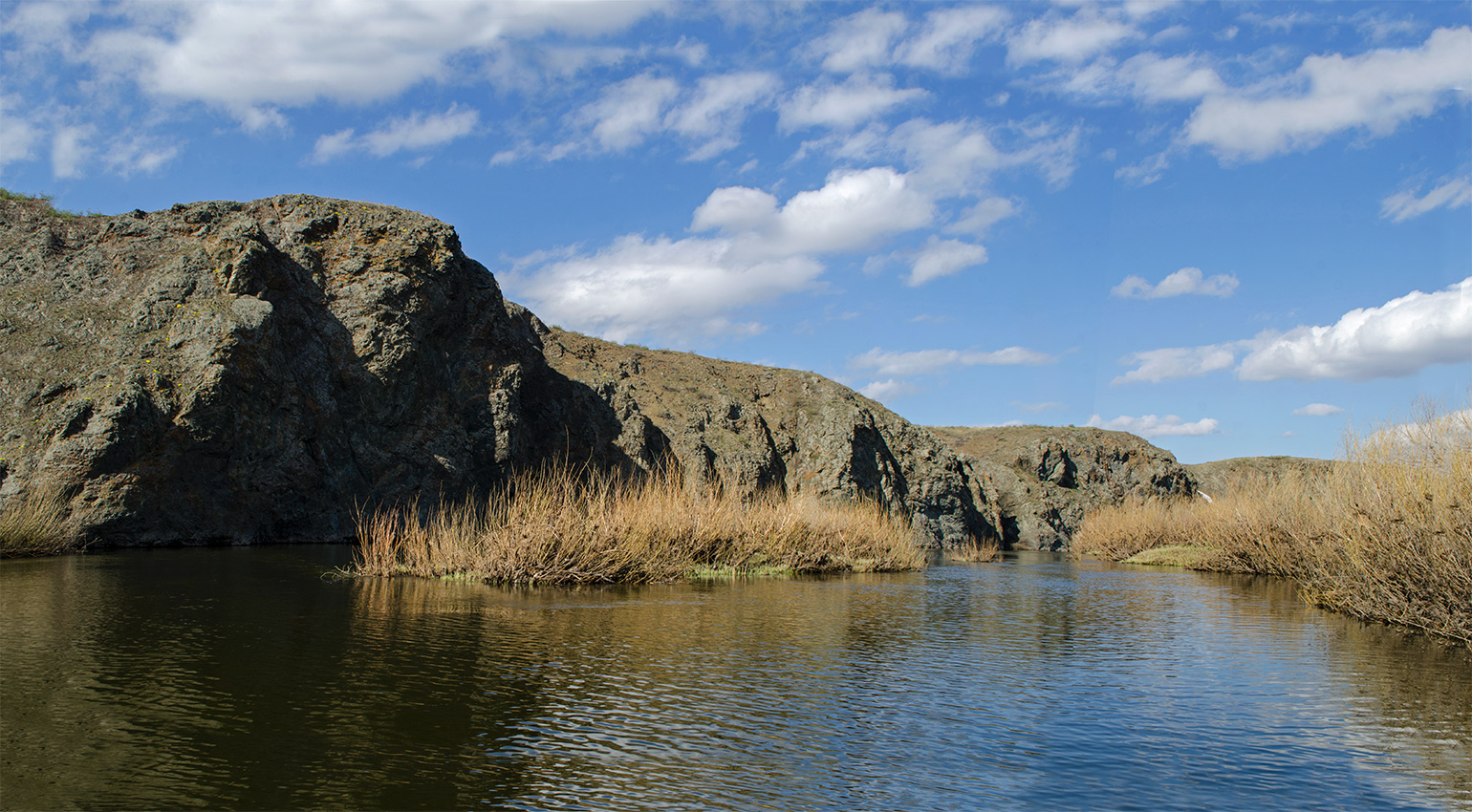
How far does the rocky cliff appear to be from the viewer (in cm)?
2478

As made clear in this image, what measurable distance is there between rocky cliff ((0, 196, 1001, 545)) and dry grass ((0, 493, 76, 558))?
1.44 metres

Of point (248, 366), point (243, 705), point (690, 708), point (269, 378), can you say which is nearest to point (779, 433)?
point (269, 378)

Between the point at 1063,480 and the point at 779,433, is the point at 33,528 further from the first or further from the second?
the point at 1063,480

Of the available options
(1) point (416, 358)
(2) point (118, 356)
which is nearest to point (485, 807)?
(2) point (118, 356)

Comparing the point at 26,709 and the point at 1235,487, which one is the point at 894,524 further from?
the point at 26,709

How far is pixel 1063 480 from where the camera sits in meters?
60.0

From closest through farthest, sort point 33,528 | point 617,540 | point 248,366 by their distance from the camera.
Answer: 1. point 617,540
2. point 33,528
3. point 248,366

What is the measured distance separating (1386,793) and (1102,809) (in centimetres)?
185

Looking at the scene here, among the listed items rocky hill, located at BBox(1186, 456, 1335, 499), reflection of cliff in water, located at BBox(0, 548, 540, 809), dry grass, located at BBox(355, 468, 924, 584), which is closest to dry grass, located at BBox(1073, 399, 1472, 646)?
dry grass, located at BBox(355, 468, 924, 584)

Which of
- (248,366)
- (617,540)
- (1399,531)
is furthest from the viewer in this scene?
(248,366)

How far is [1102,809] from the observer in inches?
201

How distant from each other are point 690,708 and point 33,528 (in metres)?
18.7

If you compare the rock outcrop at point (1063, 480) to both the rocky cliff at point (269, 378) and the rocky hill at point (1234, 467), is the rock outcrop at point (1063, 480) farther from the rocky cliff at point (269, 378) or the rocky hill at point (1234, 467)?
the rocky cliff at point (269, 378)

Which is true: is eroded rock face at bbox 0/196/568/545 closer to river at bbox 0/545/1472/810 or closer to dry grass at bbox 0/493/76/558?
dry grass at bbox 0/493/76/558
